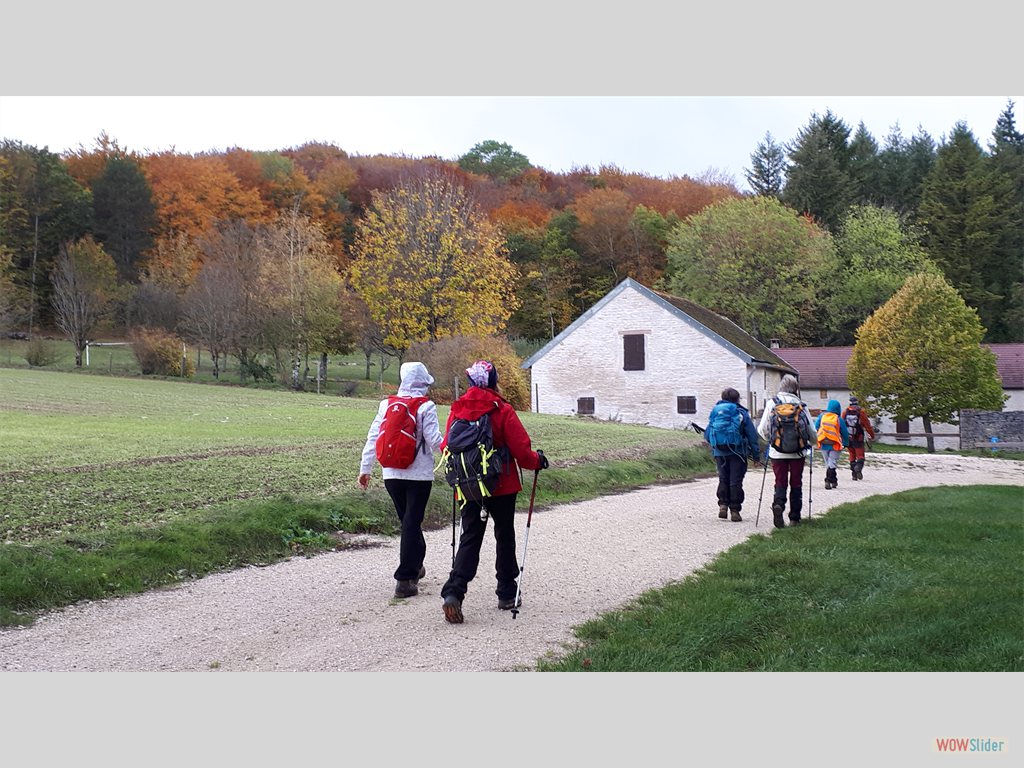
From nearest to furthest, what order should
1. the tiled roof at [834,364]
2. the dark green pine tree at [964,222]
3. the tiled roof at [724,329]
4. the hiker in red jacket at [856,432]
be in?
the hiker in red jacket at [856,432] → the tiled roof at [724,329] → the tiled roof at [834,364] → the dark green pine tree at [964,222]

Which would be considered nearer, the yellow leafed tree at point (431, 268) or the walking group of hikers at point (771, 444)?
the walking group of hikers at point (771, 444)

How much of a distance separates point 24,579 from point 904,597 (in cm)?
694

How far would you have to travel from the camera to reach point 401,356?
3616 cm

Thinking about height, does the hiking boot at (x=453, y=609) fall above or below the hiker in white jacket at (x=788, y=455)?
below

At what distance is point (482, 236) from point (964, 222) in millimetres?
38118

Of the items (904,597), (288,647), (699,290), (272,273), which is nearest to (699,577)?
(904,597)

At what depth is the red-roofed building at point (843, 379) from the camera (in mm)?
48344

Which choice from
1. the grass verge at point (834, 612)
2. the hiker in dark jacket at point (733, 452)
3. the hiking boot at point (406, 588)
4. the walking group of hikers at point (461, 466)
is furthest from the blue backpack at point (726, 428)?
the hiking boot at point (406, 588)

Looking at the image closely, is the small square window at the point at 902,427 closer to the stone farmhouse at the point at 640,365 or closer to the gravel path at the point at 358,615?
the stone farmhouse at the point at 640,365

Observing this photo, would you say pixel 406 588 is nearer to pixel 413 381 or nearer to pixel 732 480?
pixel 413 381

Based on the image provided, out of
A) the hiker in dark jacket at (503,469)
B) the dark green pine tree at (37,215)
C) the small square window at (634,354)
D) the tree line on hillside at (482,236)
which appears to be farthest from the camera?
the dark green pine tree at (37,215)

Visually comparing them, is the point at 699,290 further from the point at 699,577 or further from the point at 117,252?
the point at 699,577

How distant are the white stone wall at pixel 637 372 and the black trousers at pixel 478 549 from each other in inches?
1407

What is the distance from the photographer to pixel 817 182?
71.1 metres
